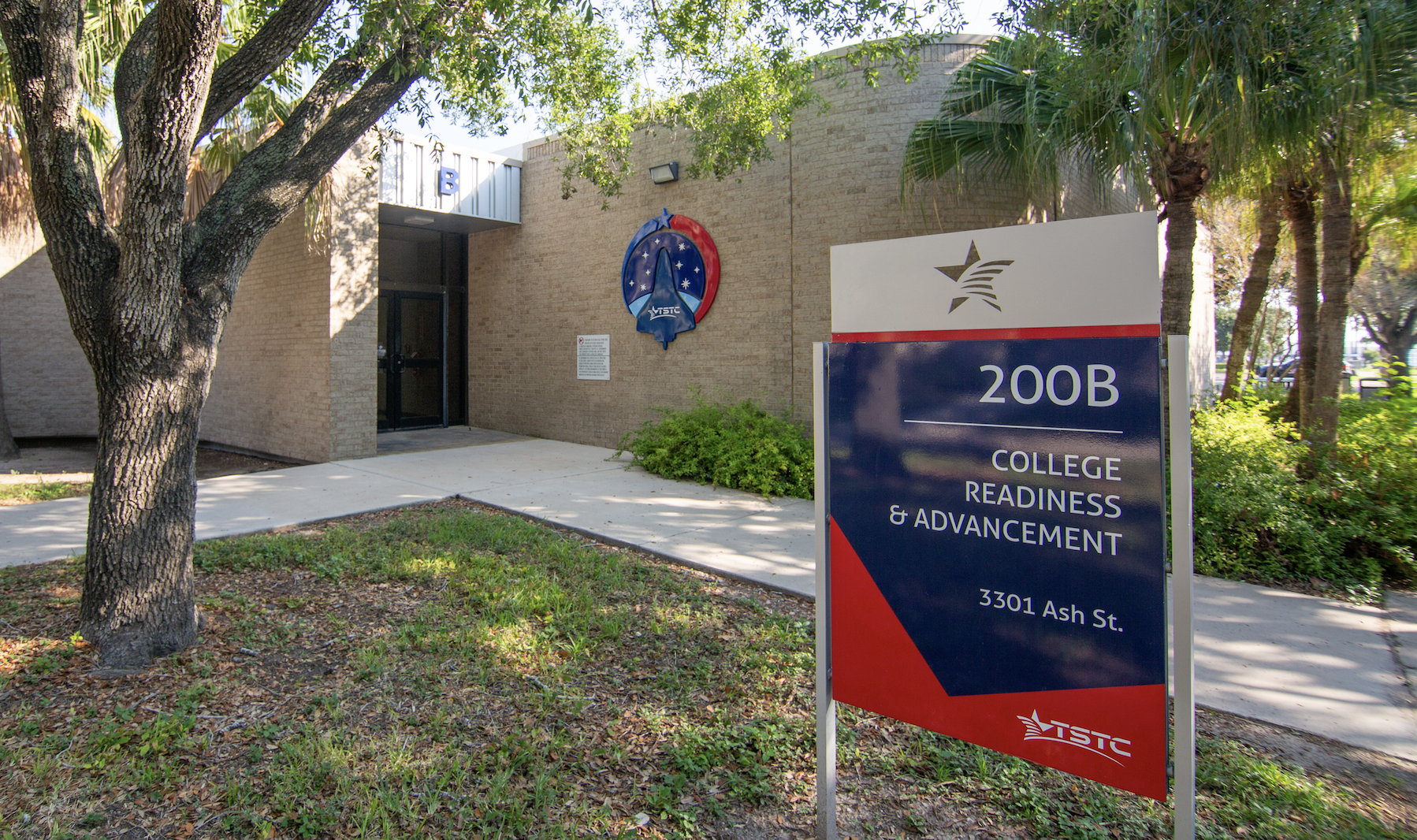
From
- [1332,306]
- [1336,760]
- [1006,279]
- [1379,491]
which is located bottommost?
[1336,760]

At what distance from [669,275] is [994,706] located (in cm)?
876

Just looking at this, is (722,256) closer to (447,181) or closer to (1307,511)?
(447,181)

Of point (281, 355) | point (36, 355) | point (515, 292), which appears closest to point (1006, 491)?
point (281, 355)

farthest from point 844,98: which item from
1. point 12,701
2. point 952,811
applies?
point 12,701

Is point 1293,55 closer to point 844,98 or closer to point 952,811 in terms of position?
point 844,98

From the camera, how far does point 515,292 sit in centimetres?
1286

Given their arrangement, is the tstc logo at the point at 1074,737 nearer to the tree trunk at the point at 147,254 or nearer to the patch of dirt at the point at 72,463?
the tree trunk at the point at 147,254

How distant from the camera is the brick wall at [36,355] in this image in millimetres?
12195

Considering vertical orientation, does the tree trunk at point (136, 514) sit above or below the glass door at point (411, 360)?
below

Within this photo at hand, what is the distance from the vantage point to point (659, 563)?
5.69 meters

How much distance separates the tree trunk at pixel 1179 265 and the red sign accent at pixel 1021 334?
5.13 metres

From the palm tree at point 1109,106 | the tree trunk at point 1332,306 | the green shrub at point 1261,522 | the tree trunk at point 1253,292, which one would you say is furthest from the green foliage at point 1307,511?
the tree trunk at point 1253,292

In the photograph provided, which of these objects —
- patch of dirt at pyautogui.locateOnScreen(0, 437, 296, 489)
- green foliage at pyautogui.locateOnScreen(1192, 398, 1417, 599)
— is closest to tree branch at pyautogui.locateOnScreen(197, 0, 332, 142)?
patch of dirt at pyautogui.locateOnScreen(0, 437, 296, 489)

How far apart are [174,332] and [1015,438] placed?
3.82m
